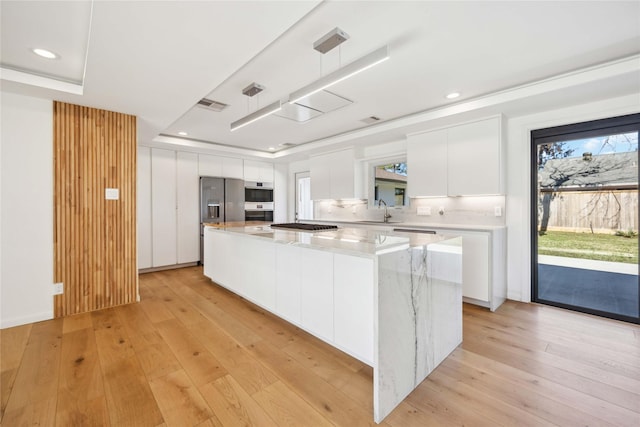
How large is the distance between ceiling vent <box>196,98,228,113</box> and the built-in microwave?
2.80 metres

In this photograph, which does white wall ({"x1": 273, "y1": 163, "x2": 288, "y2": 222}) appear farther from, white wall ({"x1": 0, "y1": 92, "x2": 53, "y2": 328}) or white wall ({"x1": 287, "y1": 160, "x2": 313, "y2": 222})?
white wall ({"x1": 0, "y1": 92, "x2": 53, "y2": 328})

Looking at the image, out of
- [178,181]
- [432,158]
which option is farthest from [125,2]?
[178,181]

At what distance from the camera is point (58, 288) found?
9.68 feet

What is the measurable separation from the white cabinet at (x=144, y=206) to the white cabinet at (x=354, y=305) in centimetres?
435

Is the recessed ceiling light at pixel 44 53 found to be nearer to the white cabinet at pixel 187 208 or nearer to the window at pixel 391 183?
the white cabinet at pixel 187 208

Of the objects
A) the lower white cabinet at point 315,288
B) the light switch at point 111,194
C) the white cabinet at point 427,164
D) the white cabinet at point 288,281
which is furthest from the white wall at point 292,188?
the white cabinet at point 288,281

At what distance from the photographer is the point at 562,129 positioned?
3.18 m

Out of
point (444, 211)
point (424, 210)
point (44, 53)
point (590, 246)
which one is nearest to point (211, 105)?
point (44, 53)

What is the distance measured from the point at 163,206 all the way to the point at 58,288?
92.1 inches

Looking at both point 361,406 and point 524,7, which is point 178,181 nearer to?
point 361,406

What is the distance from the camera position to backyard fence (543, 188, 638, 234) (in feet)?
9.36

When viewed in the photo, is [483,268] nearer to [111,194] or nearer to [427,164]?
[427,164]

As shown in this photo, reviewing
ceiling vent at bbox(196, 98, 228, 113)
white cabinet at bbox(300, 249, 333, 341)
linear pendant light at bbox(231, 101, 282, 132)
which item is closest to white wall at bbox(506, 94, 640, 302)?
white cabinet at bbox(300, 249, 333, 341)

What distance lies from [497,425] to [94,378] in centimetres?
254
